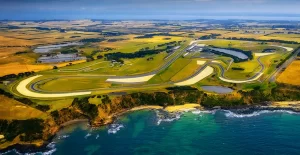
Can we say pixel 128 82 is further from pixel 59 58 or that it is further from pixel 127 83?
pixel 59 58

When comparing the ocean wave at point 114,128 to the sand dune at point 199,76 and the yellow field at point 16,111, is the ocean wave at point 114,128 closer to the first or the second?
the yellow field at point 16,111


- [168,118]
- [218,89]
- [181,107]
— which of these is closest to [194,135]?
[168,118]

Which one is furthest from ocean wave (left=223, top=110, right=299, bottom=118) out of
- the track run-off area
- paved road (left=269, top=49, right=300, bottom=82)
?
paved road (left=269, top=49, right=300, bottom=82)

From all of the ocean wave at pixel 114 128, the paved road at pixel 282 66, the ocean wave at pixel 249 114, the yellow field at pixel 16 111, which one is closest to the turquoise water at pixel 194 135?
the ocean wave at pixel 249 114

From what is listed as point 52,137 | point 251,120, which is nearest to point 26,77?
point 52,137

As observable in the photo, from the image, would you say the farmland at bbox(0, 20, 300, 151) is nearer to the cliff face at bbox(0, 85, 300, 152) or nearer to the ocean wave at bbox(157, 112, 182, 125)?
the cliff face at bbox(0, 85, 300, 152)

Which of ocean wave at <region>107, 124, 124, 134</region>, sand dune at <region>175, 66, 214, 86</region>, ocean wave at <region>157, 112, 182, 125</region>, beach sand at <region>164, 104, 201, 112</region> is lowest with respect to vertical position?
ocean wave at <region>157, 112, 182, 125</region>
